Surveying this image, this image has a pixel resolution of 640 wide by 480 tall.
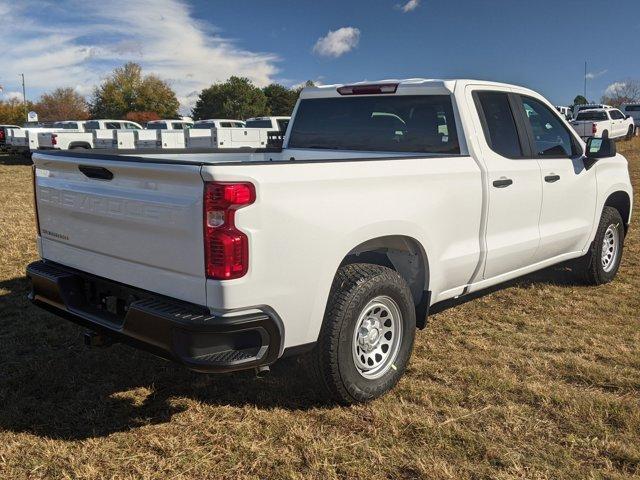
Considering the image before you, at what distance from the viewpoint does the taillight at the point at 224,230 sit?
2.66m

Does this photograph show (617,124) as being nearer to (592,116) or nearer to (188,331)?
(592,116)

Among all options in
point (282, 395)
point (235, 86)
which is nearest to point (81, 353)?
point (282, 395)

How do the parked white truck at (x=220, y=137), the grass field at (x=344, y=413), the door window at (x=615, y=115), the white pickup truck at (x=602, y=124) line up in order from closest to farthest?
the grass field at (x=344, y=413) < the parked white truck at (x=220, y=137) < the white pickup truck at (x=602, y=124) < the door window at (x=615, y=115)

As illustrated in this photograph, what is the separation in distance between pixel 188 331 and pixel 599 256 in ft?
14.6

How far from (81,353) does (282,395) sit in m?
1.61

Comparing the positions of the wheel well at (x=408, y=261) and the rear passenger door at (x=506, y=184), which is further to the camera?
the rear passenger door at (x=506, y=184)

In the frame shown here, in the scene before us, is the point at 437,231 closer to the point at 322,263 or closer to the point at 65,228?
the point at 322,263

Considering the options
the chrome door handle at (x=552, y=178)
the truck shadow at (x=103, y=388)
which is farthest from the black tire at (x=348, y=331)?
the chrome door handle at (x=552, y=178)

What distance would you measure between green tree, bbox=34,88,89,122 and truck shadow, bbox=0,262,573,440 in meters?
85.8

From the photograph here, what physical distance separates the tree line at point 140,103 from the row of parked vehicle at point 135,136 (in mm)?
51354

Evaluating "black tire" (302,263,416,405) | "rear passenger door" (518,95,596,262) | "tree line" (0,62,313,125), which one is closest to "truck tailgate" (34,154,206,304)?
"black tire" (302,263,416,405)

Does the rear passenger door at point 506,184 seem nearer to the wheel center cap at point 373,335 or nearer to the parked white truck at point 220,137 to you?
the wheel center cap at point 373,335

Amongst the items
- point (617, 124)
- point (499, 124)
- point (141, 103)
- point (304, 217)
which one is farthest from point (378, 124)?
point (141, 103)

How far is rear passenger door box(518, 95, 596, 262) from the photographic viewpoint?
4727 mm
